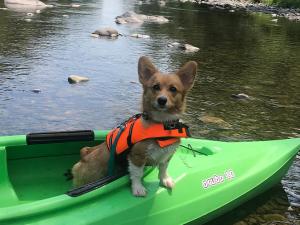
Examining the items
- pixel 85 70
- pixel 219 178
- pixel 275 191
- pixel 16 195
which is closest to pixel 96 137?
pixel 16 195

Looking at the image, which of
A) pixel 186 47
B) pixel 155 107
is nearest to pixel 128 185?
pixel 155 107

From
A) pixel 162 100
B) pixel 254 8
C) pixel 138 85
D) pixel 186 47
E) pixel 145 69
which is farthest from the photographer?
pixel 254 8

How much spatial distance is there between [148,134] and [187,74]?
0.75m

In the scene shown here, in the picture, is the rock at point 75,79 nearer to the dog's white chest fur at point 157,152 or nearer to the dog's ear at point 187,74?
the dog's white chest fur at point 157,152

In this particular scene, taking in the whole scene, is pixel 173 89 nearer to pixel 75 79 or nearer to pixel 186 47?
pixel 75 79

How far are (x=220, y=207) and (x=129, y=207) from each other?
1.58 m

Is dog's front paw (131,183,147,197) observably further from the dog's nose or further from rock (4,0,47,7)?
rock (4,0,47,7)

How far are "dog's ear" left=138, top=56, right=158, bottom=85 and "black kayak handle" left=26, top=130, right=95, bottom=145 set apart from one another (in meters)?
1.77

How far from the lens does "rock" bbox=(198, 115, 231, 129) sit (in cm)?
1095

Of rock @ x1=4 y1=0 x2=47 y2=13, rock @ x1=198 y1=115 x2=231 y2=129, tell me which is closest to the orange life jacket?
rock @ x1=198 y1=115 x2=231 y2=129

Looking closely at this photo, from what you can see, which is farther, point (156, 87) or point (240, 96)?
point (240, 96)

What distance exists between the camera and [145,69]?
522cm

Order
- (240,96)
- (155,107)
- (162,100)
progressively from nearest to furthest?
(162,100) → (155,107) → (240,96)

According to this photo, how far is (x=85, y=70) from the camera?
15.6 meters
